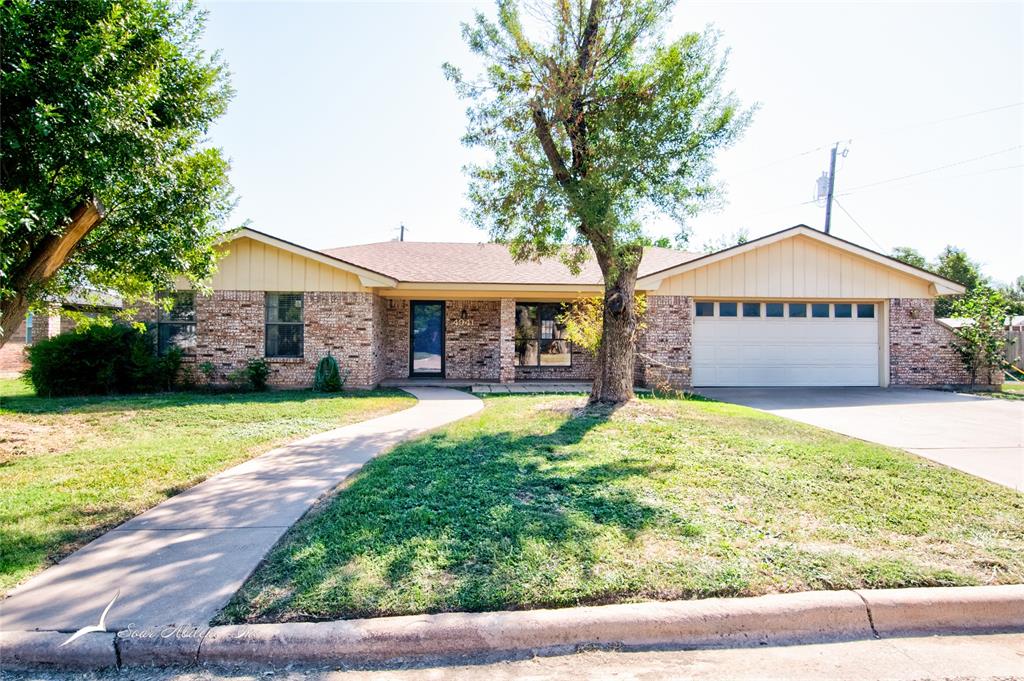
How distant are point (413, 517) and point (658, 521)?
186 cm

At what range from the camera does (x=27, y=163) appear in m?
5.45

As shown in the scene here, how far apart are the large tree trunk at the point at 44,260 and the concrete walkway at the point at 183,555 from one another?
3158 mm

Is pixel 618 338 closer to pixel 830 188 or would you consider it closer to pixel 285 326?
pixel 285 326

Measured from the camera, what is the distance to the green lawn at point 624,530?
3166 mm

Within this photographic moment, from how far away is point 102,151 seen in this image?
566 cm

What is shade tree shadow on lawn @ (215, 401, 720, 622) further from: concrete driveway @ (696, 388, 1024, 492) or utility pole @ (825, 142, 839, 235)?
utility pole @ (825, 142, 839, 235)

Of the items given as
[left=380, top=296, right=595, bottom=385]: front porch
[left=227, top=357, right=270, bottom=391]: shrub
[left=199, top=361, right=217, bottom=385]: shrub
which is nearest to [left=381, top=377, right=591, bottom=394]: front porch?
[left=380, top=296, right=595, bottom=385]: front porch

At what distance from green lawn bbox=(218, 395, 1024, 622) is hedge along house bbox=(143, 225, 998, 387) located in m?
7.71

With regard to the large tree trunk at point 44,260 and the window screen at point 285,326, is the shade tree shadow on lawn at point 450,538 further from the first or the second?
the window screen at point 285,326

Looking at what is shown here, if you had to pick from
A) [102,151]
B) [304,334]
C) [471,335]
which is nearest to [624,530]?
[102,151]

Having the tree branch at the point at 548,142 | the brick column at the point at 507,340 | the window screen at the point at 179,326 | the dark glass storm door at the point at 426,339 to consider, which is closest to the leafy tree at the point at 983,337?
the brick column at the point at 507,340

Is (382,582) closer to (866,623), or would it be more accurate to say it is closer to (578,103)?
(866,623)

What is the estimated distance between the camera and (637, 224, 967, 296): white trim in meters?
13.7

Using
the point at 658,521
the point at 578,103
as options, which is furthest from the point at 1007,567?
the point at 578,103
